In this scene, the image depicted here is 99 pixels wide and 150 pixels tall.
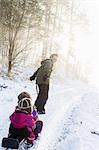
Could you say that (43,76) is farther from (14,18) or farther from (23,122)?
(14,18)

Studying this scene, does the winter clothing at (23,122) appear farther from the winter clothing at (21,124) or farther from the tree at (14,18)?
the tree at (14,18)

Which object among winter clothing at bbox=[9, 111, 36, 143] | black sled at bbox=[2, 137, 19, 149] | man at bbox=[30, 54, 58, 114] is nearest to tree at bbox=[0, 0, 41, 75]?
man at bbox=[30, 54, 58, 114]

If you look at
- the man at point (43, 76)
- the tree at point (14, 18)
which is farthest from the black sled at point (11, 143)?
the tree at point (14, 18)

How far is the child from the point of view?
809cm

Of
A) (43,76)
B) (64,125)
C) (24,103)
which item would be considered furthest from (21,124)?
(43,76)

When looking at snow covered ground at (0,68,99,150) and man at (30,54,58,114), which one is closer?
snow covered ground at (0,68,99,150)

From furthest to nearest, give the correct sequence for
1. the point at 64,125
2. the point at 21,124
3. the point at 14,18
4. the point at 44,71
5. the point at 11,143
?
the point at 14,18 → the point at 44,71 → the point at 64,125 → the point at 21,124 → the point at 11,143

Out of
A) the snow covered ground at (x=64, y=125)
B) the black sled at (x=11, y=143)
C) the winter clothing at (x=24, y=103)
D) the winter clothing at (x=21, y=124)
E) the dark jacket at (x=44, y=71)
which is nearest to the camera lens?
the black sled at (x=11, y=143)

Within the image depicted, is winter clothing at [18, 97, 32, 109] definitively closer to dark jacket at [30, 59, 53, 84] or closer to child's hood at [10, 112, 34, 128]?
child's hood at [10, 112, 34, 128]

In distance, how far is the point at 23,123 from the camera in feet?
26.6

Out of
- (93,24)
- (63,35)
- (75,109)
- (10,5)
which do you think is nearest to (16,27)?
(10,5)

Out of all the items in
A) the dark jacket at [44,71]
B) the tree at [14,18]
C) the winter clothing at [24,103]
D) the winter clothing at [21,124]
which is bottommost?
the winter clothing at [21,124]

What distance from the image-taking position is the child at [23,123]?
26.5ft

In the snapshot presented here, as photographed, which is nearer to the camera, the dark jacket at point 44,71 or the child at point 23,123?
the child at point 23,123
